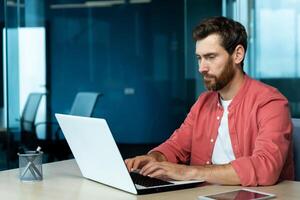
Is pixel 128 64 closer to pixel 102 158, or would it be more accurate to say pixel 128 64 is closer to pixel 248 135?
pixel 248 135

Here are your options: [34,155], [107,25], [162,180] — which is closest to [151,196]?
[162,180]

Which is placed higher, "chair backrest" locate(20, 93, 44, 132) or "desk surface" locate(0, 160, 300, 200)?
"desk surface" locate(0, 160, 300, 200)

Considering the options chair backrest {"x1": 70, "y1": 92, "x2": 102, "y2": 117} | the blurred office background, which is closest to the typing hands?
the blurred office background

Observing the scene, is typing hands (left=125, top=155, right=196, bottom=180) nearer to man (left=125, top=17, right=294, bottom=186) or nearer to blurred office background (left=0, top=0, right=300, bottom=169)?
man (left=125, top=17, right=294, bottom=186)

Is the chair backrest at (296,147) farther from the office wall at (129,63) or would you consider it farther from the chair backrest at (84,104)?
the office wall at (129,63)

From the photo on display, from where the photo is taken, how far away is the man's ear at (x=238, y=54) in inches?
82.5

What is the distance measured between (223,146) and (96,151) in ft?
1.91

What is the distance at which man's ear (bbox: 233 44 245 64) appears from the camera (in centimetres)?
210

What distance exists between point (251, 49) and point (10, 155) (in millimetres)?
2386

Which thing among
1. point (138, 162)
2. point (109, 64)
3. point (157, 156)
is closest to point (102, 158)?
point (138, 162)

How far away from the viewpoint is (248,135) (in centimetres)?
202

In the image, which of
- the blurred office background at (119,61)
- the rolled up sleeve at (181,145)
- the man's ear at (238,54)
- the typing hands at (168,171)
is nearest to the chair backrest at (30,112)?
the blurred office background at (119,61)

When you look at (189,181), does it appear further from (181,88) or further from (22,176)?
(181,88)

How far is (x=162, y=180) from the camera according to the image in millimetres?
1788
